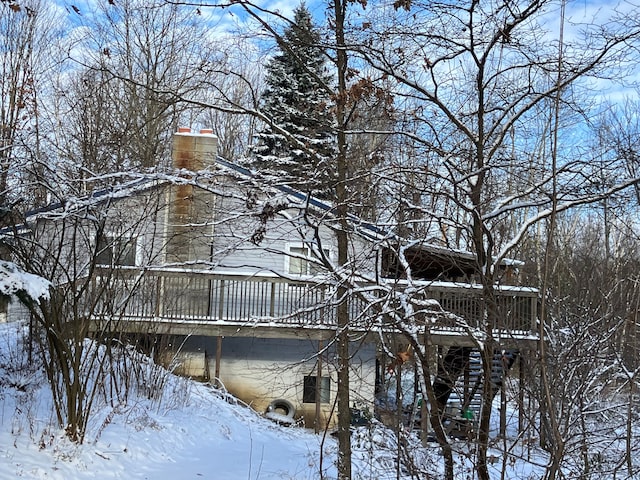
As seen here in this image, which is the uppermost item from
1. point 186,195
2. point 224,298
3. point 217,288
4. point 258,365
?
point 186,195

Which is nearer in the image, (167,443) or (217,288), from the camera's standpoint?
(167,443)

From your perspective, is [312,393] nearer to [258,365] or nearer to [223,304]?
[258,365]

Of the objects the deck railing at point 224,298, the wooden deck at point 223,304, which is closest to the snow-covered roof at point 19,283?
the wooden deck at point 223,304

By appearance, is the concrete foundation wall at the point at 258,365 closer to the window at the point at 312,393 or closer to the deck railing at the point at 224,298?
the window at the point at 312,393

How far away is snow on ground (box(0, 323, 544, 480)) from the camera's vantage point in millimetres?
8016

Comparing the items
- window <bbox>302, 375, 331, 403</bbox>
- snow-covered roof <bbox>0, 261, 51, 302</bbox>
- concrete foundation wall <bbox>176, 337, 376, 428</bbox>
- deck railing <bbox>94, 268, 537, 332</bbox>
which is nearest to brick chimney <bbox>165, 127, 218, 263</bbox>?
deck railing <bbox>94, 268, 537, 332</bbox>

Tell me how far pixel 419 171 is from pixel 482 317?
1.97 m

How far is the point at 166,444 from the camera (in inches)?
397

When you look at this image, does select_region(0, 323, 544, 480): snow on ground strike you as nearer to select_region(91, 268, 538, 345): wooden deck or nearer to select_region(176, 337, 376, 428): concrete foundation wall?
select_region(91, 268, 538, 345): wooden deck

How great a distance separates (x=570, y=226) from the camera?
26.0m

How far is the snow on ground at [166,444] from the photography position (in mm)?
8016

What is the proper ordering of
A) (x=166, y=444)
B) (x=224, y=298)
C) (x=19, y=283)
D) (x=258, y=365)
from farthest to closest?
(x=258, y=365) → (x=224, y=298) → (x=166, y=444) → (x=19, y=283)

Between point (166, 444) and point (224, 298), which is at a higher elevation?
point (224, 298)

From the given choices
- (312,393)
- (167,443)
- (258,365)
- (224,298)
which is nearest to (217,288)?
(224,298)
